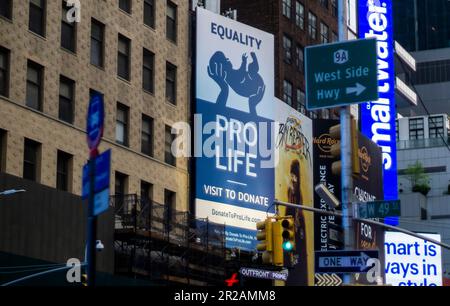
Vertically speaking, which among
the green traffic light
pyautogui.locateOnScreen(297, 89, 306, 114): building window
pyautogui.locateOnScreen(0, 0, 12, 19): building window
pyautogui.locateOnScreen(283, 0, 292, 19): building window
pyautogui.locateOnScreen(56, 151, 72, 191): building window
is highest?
pyautogui.locateOnScreen(283, 0, 292, 19): building window

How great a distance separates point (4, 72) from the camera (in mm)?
40812

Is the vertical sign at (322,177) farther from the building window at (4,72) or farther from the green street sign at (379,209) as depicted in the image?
the green street sign at (379,209)

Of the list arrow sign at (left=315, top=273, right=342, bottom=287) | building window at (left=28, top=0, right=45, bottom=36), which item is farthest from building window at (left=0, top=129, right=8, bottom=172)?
arrow sign at (left=315, top=273, right=342, bottom=287)

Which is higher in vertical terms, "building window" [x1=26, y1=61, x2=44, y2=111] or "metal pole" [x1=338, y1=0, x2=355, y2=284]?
"building window" [x1=26, y1=61, x2=44, y2=111]

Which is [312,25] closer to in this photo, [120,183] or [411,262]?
[411,262]

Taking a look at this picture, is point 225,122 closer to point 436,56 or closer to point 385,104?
point 385,104

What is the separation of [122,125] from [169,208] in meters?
4.62

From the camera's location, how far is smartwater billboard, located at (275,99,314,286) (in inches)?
2415

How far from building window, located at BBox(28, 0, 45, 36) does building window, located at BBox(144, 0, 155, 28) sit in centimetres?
913

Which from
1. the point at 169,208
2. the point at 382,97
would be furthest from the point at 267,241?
the point at 382,97

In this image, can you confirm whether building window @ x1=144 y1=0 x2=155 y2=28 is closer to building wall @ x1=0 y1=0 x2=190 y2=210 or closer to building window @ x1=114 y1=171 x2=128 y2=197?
building wall @ x1=0 y1=0 x2=190 y2=210

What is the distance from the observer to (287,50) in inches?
2689

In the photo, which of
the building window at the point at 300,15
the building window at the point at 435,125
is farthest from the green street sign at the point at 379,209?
the building window at the point at 435,125

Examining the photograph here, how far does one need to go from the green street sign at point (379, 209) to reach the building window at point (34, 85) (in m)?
20.5
